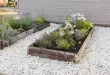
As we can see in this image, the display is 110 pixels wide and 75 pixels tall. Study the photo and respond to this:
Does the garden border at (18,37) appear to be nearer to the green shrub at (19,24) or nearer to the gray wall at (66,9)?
the green shrub at (19,24)

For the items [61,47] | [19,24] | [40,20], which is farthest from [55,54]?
[40,20]

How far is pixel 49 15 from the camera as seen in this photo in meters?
7.85

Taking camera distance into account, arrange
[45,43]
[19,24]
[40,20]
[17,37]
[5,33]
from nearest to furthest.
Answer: [45,43] < [5,33] < [17,37] < [19,24] < [40,20]

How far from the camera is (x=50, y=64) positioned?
144 inches

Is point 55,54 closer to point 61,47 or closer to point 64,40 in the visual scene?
point 61,47

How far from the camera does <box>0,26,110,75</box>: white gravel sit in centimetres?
335

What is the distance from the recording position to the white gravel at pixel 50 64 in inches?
132

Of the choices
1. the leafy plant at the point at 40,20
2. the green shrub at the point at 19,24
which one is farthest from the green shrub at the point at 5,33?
the leafy plant at the point at 40,20

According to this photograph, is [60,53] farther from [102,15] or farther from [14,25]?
[102,15]

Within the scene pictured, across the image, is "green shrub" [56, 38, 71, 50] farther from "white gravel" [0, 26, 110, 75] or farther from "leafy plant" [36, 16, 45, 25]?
"leafy plant" [36, 16, 45, 25]

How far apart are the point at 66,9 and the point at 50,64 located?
4.29m

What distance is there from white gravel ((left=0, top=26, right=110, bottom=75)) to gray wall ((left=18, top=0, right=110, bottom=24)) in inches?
106

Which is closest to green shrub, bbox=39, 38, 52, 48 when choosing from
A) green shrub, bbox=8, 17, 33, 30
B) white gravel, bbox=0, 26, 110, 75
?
white gravel, bbox=0, 26, 110, 75

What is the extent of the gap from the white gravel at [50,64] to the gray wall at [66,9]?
270 cm
